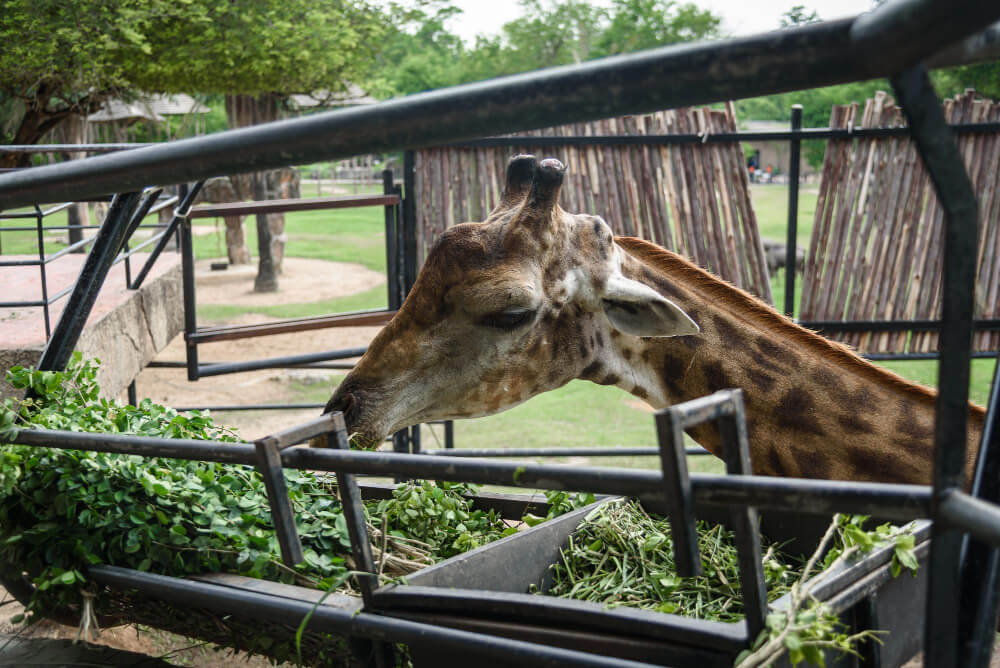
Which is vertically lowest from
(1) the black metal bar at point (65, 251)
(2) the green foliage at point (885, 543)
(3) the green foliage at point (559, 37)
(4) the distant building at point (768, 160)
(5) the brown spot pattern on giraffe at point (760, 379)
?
(2) the green foliage at point (885, 543)

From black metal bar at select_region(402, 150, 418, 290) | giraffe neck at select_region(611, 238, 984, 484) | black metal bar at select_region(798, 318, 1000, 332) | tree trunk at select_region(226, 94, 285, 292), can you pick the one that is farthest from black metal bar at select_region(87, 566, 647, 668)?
tree trunk at select_region(226, 94, 285, 292)

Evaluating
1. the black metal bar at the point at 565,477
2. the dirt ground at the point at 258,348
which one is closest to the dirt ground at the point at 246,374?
the dirt ground at the point at 258,348

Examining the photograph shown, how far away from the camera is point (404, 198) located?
672cm

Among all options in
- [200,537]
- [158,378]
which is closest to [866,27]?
[200,537]

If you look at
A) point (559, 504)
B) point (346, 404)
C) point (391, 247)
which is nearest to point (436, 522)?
point (559, 504)

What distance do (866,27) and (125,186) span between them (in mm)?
1167

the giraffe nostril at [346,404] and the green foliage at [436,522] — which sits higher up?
the giraffe nostril at [346,404]

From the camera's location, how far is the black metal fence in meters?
1.02

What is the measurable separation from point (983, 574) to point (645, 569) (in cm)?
126

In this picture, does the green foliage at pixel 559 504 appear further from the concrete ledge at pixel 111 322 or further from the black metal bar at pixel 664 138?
the black metal bar at pixel 664 138

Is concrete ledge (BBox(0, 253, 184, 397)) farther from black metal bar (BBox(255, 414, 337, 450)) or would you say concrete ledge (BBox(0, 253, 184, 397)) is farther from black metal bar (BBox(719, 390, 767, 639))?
black metal bar (BBox(719, 390, 767, 639))

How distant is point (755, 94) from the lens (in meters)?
1.15

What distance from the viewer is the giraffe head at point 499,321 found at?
3242 mm

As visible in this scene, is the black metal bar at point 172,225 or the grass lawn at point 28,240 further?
the grass lawn at point 28,240
